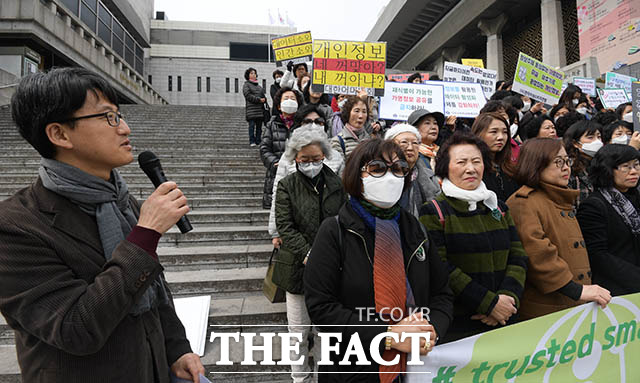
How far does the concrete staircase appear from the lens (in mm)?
3191

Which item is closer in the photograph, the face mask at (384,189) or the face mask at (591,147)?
the face mask at (384,189)

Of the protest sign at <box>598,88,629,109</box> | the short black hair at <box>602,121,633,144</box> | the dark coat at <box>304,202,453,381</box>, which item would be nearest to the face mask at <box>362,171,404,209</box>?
the dark coat at <box>304,202,453,381</box>

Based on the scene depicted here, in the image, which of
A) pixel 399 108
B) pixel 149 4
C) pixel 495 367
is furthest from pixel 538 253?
pixel 149 4

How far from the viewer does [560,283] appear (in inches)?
88.2

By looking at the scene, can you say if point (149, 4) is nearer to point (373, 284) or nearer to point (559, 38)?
point (559, 38)

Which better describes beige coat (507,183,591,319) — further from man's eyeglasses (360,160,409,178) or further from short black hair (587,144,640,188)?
man's eyeglasses (360,160,409,178)

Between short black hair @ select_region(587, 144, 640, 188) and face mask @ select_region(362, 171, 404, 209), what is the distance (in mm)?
2055

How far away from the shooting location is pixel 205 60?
1414 inches

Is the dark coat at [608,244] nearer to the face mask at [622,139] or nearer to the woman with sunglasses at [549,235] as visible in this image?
the woman with sunglasses at [549,235]

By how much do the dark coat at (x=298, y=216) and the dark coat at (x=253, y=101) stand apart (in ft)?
19.6

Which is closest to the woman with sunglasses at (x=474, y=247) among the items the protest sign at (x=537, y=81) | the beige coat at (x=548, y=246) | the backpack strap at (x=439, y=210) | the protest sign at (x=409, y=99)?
the backpack strap at (x=439, y=210)

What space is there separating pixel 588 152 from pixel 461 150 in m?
2.48

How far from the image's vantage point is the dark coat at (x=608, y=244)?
252 cm

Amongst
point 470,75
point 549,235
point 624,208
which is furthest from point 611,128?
point 549,235
